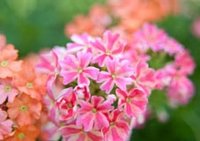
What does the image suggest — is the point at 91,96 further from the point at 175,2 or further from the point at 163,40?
the point at 175,2

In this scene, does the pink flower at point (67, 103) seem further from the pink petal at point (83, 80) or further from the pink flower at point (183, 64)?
the pink flower at point (183, 64)

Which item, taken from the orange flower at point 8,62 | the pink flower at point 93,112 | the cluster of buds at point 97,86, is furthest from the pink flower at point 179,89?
the orange flower at point 8,62

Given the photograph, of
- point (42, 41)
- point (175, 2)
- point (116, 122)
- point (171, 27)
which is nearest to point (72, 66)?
point (116, 122)


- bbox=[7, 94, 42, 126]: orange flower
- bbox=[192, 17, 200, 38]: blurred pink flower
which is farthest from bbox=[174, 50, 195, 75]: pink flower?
bbox=[192, 17, 200, 38]: blurred pink flower

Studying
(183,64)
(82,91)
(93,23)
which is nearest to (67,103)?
(82,91)

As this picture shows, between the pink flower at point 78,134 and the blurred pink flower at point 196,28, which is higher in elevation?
the blurred pink flower at point 196,28

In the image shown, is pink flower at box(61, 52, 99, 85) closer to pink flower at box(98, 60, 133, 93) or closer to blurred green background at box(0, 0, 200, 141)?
pink flower at box(98, 60, 133, 93)
